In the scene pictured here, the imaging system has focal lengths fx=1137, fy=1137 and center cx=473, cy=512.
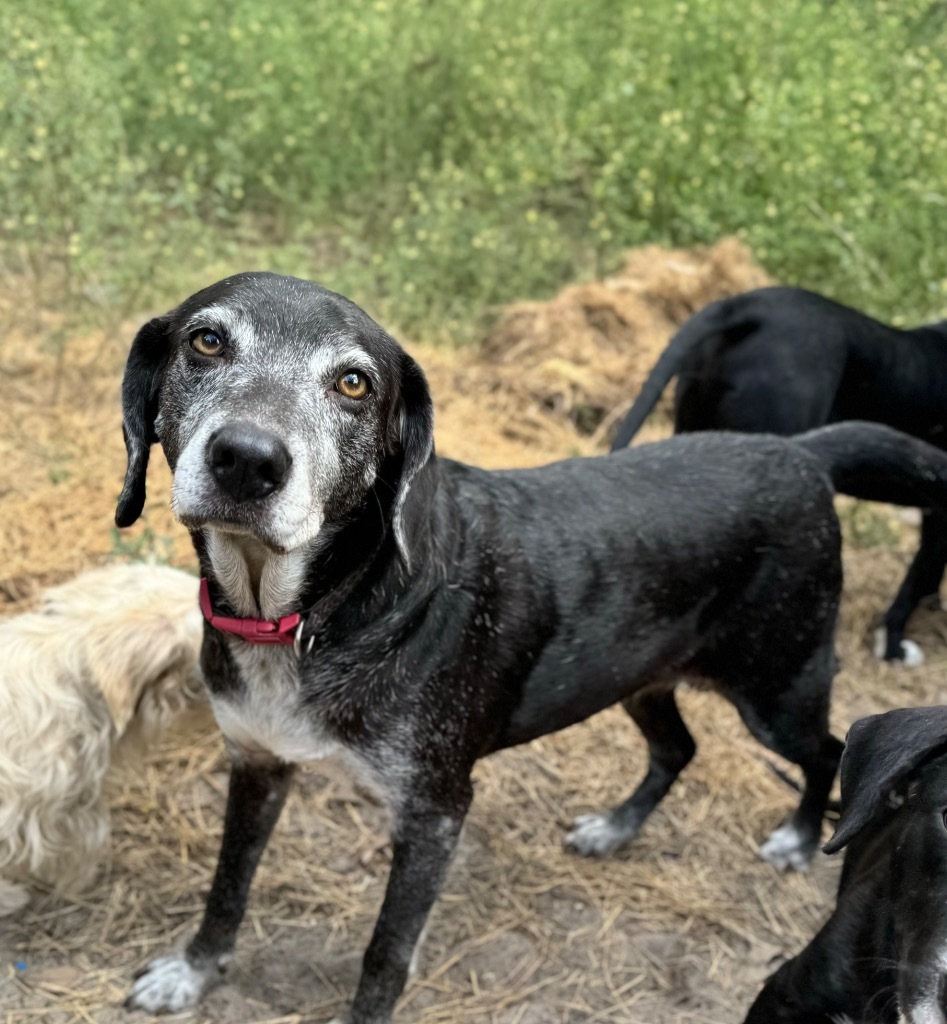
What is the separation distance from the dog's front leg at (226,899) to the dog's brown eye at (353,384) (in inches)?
44.8

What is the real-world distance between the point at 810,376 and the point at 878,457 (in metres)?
1.66

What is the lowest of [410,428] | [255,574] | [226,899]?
[226,899]

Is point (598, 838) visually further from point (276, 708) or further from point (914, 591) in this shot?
point (914, 591)

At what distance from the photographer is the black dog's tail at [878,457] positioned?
3582 mm

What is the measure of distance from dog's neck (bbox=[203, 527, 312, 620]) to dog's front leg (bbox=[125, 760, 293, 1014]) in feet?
2.06

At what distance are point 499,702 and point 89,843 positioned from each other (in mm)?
1411

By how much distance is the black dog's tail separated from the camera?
3582 mm

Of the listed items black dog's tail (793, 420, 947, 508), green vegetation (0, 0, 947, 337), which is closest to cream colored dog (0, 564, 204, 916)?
black dog's tail (793, 420, 947, 508)

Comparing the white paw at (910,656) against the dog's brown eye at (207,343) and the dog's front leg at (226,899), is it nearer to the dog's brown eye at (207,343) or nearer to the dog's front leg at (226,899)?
the dog's front leg at (226,899)

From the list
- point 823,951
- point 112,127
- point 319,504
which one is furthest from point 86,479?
point 823,951

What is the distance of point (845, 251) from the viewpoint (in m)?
8.40

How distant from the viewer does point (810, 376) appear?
518 centimetres

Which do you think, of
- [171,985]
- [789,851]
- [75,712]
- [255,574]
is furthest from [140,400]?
[789,851]

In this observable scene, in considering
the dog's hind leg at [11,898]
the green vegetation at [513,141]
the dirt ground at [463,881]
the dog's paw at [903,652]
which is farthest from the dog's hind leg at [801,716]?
the green vegetation at [513,141]
